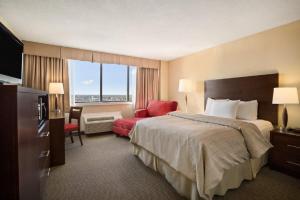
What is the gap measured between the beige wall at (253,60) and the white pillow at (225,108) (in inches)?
30.8

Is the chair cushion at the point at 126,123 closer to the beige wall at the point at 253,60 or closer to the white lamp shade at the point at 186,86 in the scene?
the white lamp shade at the point at 186,86

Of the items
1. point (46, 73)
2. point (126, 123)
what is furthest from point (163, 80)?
point (46, 73)

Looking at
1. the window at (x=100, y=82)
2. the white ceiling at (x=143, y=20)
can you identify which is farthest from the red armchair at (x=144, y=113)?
the white ceiling at (x=143, y=20)

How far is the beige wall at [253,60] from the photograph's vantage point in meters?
2.69

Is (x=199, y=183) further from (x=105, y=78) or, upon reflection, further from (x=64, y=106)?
(x=105, y=78)

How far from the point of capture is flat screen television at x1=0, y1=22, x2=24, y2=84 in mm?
1472

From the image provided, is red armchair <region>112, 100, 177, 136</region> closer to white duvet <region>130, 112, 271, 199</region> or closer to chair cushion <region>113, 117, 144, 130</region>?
chair cushion <region>113, 117, 144, 130</region>

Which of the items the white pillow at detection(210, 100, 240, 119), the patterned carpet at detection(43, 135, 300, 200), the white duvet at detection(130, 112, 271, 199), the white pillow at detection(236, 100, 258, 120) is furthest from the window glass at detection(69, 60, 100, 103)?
the white pillow at detection(236, 100, 258, 120)

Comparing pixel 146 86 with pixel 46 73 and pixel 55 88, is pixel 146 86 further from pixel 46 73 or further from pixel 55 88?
pixel 46 73

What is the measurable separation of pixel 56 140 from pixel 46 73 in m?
2.07

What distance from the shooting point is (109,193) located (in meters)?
1.91

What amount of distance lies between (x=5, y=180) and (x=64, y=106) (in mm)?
3596

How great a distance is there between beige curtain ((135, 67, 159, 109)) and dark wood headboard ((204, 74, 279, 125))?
85.7 inches

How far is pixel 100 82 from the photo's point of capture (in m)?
4.89
